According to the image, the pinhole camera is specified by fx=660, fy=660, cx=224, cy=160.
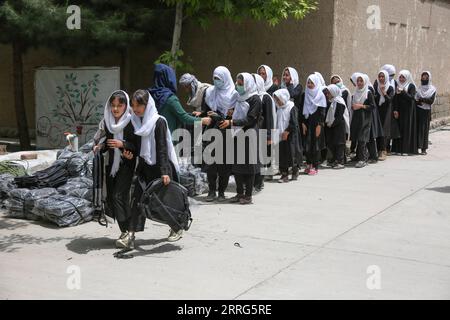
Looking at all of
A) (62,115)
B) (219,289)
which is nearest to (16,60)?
(62,115)

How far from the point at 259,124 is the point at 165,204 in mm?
2558

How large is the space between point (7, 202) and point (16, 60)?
716 cm

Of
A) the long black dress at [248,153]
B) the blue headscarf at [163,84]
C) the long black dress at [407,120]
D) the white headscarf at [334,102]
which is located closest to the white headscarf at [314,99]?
the white headscarf at [334,102]

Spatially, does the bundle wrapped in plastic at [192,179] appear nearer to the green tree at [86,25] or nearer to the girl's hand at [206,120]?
the girl's hand at [206,120]

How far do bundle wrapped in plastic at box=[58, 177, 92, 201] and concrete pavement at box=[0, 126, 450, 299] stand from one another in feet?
1.73

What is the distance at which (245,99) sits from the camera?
25.9ft

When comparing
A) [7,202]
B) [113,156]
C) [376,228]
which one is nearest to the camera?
[113,156]

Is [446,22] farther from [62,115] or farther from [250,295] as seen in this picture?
[250,295]

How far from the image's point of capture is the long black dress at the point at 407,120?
1226 centimetres

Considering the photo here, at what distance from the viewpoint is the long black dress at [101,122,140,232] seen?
18.9ft

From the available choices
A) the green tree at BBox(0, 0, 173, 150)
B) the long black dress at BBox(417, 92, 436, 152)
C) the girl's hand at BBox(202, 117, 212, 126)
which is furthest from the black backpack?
the long black dress at BBox(417, 92, 436, 152)

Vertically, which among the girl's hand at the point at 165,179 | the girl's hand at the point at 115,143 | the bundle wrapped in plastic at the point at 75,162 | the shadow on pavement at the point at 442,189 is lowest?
the shadow on pavement at the point at 442,189

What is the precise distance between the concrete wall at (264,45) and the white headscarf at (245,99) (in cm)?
452

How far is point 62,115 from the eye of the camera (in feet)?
45.0
